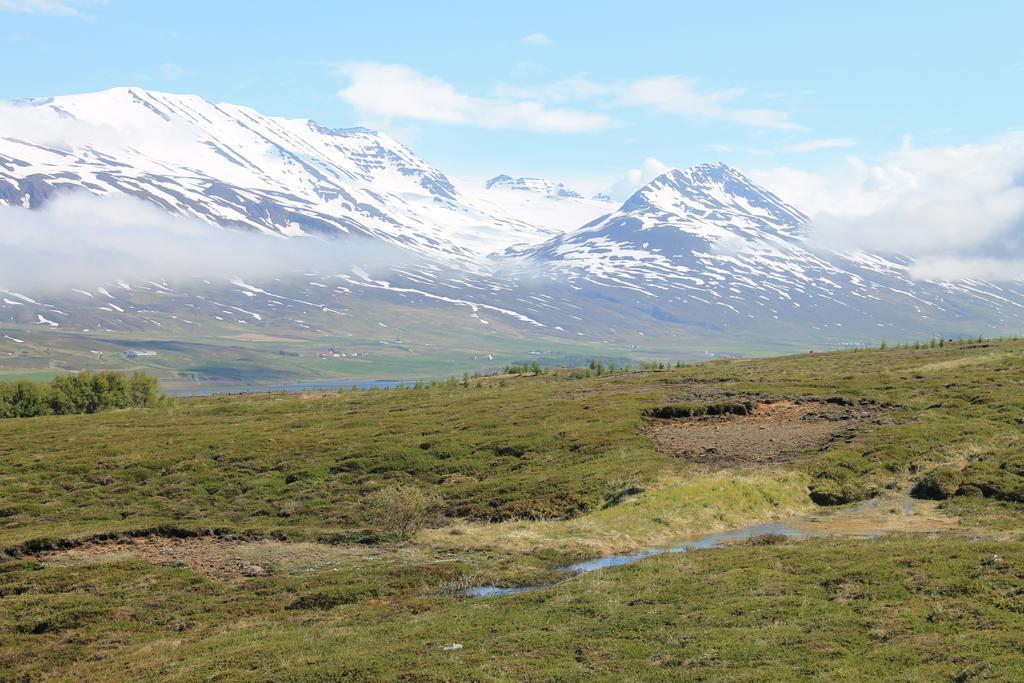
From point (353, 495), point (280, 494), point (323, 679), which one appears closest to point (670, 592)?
point (323, 679)

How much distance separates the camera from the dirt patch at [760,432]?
214ft

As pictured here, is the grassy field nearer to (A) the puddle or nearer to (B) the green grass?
(B) the green grass

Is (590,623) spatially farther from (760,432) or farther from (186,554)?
(760,432)

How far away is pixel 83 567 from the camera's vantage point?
4606 cm

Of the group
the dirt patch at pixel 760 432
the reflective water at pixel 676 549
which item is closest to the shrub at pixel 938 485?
the reflective water at pixel 676 549

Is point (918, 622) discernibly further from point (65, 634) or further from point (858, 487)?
point (65, 634)

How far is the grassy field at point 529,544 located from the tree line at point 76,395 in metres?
34.8

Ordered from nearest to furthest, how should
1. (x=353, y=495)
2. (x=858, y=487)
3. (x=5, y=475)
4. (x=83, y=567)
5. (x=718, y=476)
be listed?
(x=83, y=567)
(x=858, y=487)
(x=718, y=476)
(x=353, y=495)
(x=5, y=475)

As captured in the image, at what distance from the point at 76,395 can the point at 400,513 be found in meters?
101

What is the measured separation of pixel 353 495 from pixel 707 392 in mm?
40934

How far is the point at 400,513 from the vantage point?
54219mm

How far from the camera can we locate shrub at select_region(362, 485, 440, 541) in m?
53.8

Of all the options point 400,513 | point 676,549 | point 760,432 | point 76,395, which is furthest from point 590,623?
point 76,395

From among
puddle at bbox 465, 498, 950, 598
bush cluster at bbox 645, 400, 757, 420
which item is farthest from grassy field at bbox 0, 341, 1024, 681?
bush cluster at bbox 645, 400, 757, 420
